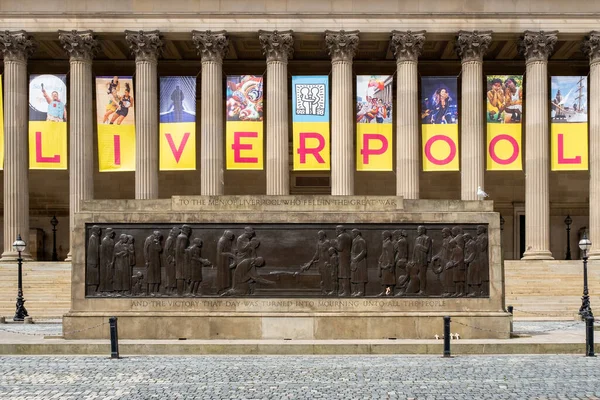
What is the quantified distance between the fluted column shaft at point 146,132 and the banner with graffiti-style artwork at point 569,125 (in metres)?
23.1

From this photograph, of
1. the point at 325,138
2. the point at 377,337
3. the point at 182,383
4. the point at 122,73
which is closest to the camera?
the point at 182,383

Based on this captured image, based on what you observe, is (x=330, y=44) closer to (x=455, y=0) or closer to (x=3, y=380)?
(x=455, y=0)

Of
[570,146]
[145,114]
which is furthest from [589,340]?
[145,114]

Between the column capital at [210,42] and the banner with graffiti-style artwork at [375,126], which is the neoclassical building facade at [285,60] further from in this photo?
the banner with graffiti-style artwork at [375,126]

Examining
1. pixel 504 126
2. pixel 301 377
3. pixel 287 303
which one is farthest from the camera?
pixel 504 126

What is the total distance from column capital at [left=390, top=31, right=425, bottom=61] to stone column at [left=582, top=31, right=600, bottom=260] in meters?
9.88

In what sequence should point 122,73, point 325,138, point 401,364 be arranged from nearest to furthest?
point 401,364
point 325,138
point 122,73

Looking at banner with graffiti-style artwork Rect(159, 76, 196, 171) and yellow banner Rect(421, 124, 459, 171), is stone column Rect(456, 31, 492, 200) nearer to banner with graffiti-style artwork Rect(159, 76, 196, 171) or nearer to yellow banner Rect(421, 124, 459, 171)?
yellow banner Rect(421, 124, 459, 171)

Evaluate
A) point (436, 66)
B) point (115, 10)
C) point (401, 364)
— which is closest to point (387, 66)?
point (436, 66)

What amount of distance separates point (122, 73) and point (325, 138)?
57.4 feet

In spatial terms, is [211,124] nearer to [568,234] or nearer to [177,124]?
[177,124]

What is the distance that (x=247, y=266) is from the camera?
2323 cm

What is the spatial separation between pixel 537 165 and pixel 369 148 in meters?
10.1

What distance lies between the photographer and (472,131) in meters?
50.0
